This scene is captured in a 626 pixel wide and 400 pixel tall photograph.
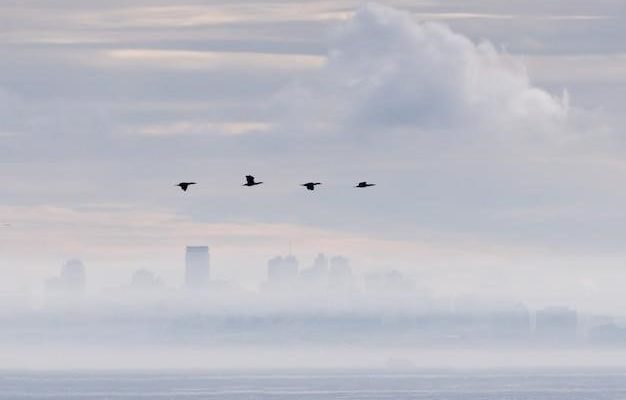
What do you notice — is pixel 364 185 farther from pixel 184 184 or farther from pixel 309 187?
pixel 184 184

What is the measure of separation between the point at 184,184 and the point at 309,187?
10.5 meters

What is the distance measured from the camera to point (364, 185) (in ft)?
469

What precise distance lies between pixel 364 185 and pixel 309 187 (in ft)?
20.9

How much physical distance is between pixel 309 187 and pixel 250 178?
4.62 meters

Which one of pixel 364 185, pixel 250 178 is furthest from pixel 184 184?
pixel 364 185

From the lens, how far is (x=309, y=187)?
148m

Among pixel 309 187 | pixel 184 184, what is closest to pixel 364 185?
pixel 309 187

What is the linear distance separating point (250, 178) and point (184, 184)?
6.32 m

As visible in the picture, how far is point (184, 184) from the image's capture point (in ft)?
496

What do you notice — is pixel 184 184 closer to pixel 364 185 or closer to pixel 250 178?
pixel 250 178

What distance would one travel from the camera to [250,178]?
14788cm
